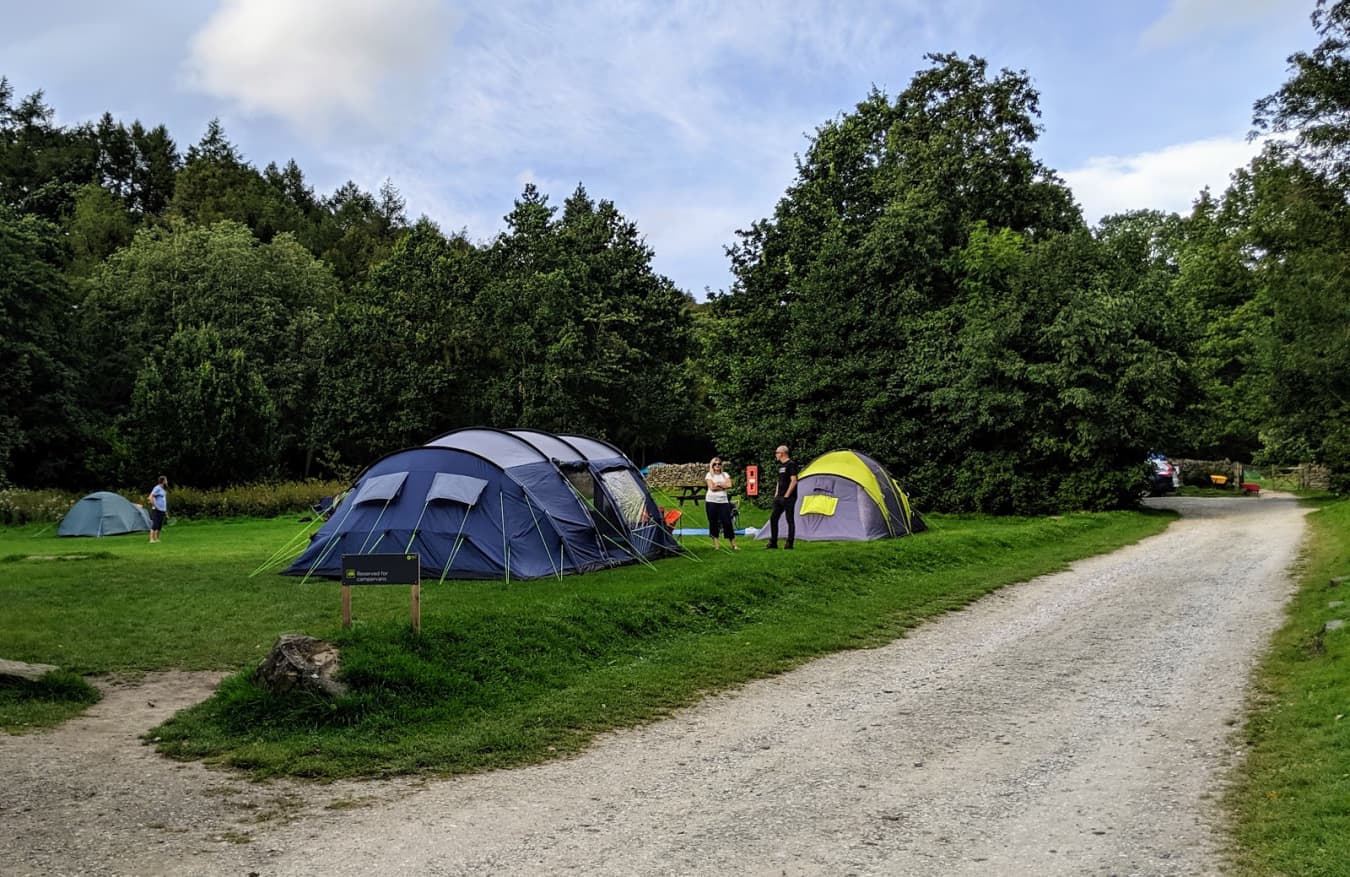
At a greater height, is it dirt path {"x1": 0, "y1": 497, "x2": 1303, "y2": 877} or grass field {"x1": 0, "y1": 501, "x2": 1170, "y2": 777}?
grass field {"x1": 0, "y1": 501, "x2": 1170, "y2": 777}

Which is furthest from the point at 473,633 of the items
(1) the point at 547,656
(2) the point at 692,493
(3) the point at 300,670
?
(2) the point at 692,493

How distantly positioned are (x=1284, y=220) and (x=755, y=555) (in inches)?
923

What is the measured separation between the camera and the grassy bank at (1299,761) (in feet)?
14.8

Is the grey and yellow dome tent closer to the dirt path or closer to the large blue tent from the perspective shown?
the large blue tent

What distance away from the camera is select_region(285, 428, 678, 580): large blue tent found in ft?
45.3

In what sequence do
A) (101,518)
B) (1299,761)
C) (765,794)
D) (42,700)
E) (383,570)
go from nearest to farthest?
(765,794) < (1299,761) < (42,700) < (383,570) < (101,518)

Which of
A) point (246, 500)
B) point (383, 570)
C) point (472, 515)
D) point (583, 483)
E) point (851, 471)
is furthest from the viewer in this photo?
point (246, 500)

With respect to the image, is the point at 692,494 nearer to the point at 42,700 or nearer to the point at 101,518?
the point at 101,518

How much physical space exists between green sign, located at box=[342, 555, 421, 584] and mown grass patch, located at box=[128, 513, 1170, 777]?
0.44 m

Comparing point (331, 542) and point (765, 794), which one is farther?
point (331, 542)

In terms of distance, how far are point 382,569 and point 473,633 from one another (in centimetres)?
106

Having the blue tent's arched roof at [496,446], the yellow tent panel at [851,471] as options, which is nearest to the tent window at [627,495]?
the blue tent's arched roof at [496,446]

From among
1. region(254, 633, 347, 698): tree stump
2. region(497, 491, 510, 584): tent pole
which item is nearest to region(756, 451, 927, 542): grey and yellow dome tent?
region(497, 491, 510, 584): tent pole

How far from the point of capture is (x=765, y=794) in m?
5.44
